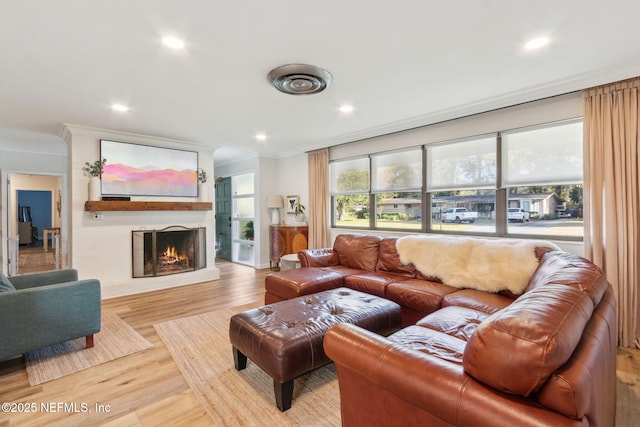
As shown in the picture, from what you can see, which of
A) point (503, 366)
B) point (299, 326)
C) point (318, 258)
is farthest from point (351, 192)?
point (503, 366)

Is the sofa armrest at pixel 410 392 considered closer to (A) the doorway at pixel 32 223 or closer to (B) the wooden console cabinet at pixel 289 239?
(B) the wooden console cabinet at pixel 289 239

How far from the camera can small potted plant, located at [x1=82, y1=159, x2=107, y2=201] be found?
163 inches

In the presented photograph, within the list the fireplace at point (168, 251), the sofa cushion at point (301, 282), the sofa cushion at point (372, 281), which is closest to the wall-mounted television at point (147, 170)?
the fireplace at point (168, 251)

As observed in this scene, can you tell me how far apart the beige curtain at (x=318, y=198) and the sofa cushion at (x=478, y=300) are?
2923 millimetres

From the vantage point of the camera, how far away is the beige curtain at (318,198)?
5293mm

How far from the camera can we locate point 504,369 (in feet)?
3.03

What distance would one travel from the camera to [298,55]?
2.28 meters

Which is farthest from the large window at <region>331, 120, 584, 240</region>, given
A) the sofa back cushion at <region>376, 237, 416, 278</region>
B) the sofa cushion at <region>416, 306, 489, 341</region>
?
the sofa cushion at <region>416, 306, 489, 341</region>

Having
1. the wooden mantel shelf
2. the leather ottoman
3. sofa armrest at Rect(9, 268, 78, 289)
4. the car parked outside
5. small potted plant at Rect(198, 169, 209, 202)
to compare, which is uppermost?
small potted plant at Rect(198, 169, 209, 202)

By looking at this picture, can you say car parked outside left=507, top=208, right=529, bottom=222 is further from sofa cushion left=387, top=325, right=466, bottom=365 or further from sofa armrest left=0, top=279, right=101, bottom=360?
sofa armrest left=0, top=279, right=101, bottom=360

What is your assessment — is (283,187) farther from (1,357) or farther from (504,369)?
(504,369)

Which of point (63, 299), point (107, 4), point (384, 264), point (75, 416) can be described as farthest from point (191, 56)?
point (384, 264)

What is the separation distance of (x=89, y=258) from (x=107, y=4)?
3679 millimetres

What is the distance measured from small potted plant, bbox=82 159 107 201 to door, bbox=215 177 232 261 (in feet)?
9.93
